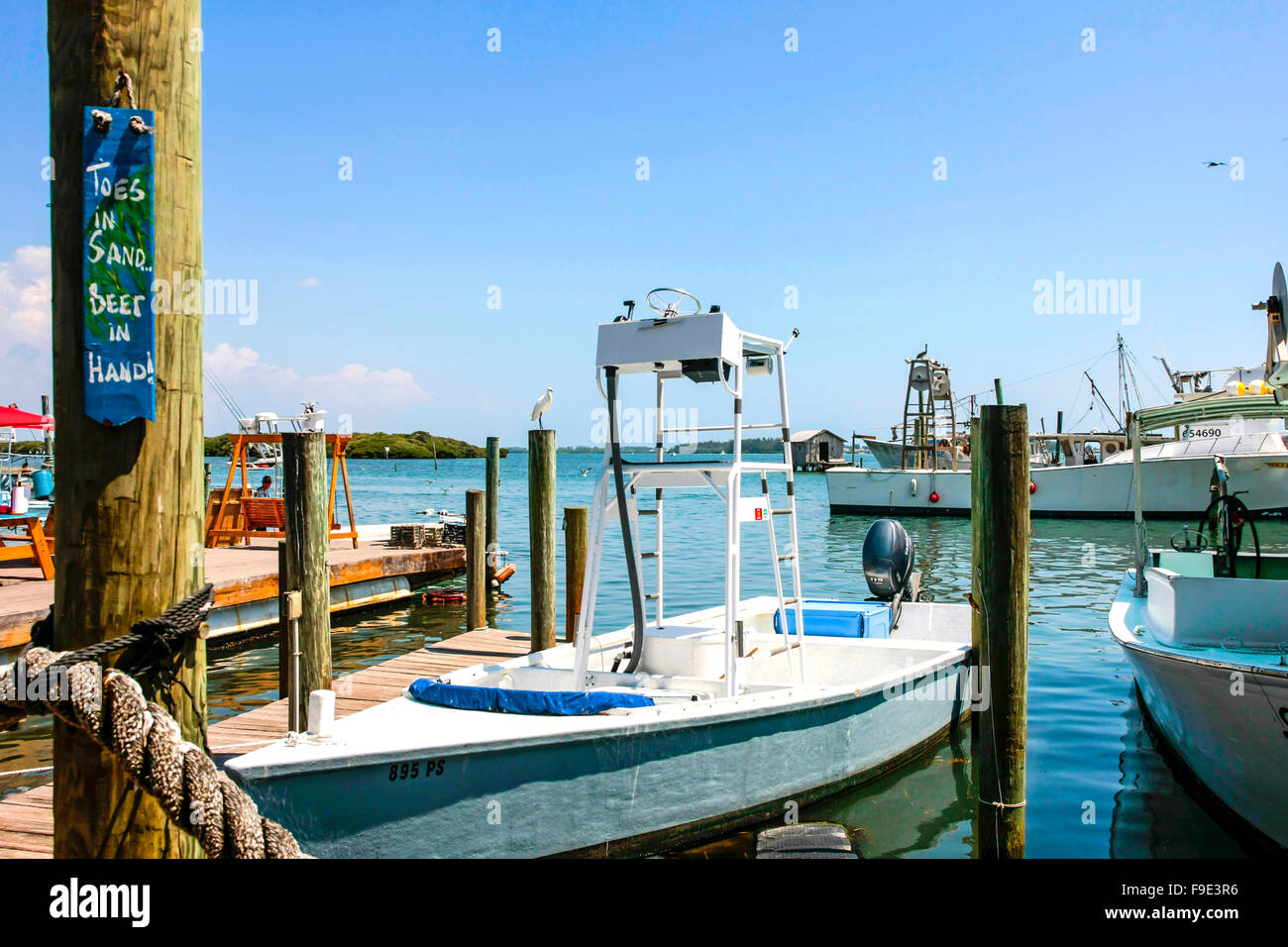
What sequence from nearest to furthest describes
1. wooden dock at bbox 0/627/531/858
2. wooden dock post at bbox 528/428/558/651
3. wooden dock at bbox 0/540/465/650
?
wooden dock at bbox 0/627/531/858, wooden dock post at bbox 528/428/558/651, wooden dock at bbox 0/540/465/650

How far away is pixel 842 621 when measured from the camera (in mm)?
9258

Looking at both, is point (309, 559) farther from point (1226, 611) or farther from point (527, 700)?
point (1226, 611)

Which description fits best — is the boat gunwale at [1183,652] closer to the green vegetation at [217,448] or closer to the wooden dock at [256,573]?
the wooden dock at [256,573]

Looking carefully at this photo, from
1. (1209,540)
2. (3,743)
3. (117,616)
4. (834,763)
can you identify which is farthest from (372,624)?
(117,616)

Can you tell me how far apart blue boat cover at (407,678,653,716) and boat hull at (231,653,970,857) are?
9.8 inches

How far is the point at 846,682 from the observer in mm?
8617

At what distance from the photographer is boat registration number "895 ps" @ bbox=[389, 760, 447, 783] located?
4922mm

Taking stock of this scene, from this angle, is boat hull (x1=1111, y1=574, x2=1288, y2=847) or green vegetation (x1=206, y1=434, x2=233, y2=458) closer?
boat hull (x1=1111, y1=574, x2=1288, y2=847)

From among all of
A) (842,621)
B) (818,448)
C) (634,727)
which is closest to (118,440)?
(634,727)

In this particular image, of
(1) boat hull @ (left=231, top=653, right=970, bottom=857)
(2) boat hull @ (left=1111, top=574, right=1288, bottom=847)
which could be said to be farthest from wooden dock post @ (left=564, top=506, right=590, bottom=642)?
(2) boat hull @ (left=1111, top=574, right=1288, bottom=847)

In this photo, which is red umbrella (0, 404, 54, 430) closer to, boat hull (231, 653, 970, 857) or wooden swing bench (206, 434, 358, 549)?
wooden swing bench (206, 434, 358, 549)

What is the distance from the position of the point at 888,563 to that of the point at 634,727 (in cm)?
632

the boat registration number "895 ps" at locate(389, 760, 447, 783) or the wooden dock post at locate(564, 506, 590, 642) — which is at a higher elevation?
the wooden dock post at locate(564, 506, 590, 642)
